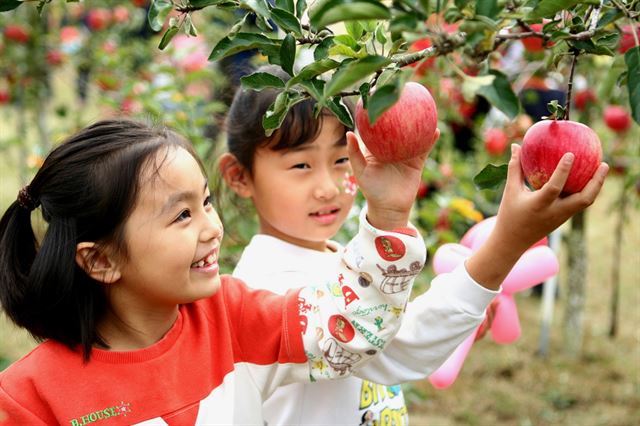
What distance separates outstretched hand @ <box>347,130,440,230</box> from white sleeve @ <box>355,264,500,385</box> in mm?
149

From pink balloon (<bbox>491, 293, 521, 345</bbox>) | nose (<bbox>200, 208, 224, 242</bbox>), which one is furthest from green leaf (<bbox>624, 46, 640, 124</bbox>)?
pink balloon (<bbox>491, 293, 521, 345</bbox>)

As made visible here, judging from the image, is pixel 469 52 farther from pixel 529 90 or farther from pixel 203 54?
pixel 529 90

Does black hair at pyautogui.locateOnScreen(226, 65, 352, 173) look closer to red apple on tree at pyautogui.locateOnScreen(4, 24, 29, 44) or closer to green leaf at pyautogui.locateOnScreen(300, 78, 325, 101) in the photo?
green leaf at pyautogui.locateOnScreen(300, 78, 325, 101)

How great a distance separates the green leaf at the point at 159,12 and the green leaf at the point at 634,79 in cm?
53

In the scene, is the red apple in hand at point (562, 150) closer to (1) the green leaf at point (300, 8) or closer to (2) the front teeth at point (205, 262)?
(1) the green leaf at point (300, 8)

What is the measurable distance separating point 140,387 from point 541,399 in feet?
7.39

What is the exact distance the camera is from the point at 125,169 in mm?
1180

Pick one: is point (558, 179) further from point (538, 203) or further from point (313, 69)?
point (313, 69)

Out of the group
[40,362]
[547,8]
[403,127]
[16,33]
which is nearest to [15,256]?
[40,362]

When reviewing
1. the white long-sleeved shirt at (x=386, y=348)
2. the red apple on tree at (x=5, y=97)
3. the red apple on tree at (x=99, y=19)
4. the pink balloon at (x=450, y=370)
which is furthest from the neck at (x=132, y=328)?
the red apple on tree at (x=5, y=97)

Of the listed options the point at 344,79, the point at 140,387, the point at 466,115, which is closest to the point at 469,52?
the point at 344,79

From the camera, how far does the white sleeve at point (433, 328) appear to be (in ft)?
3.86

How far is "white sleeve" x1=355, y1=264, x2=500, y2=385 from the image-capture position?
118 centimetres

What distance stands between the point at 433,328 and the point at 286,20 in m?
0.54
